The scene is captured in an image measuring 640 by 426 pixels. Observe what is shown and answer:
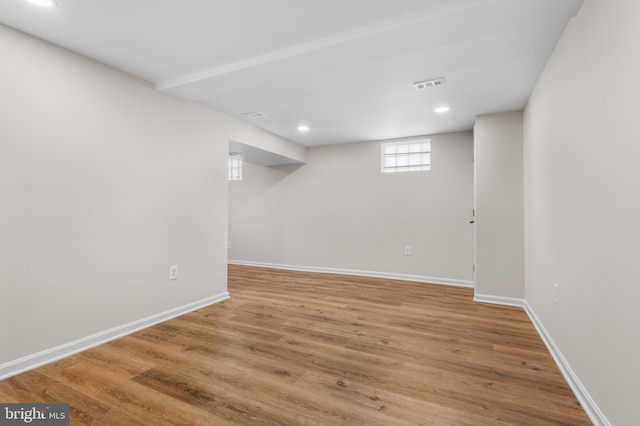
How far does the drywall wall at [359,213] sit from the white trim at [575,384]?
2083 mm

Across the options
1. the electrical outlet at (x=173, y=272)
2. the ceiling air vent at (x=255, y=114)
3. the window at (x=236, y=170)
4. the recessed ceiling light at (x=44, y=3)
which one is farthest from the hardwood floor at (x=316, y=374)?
the window at (x=236, y=170)

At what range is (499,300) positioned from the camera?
3.49 meters

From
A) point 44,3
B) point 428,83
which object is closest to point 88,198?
point 44,3

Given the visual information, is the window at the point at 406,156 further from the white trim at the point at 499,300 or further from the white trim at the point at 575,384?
the white trim at the point at 575,384

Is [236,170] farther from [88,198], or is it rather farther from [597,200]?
[597,200]

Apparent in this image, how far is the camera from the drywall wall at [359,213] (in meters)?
4.47

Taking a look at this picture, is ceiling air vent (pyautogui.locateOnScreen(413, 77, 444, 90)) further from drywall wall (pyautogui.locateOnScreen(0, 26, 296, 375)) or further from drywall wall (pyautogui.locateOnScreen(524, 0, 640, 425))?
drywall wall (pyautogui.locateOnScreen(0, 26, 296, 375))

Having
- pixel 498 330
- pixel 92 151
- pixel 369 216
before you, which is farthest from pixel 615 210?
pixel 369 216

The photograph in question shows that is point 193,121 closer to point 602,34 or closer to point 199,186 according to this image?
point 199,186

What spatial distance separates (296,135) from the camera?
186 inches

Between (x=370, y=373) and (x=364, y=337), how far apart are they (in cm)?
59

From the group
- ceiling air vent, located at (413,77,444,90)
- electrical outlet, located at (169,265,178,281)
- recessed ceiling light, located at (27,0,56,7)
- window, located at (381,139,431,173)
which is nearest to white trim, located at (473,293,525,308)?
window, located at (381,139,431,173)

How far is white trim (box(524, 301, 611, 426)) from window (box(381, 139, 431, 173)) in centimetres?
284

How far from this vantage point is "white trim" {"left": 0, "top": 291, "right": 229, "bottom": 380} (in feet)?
6.21
